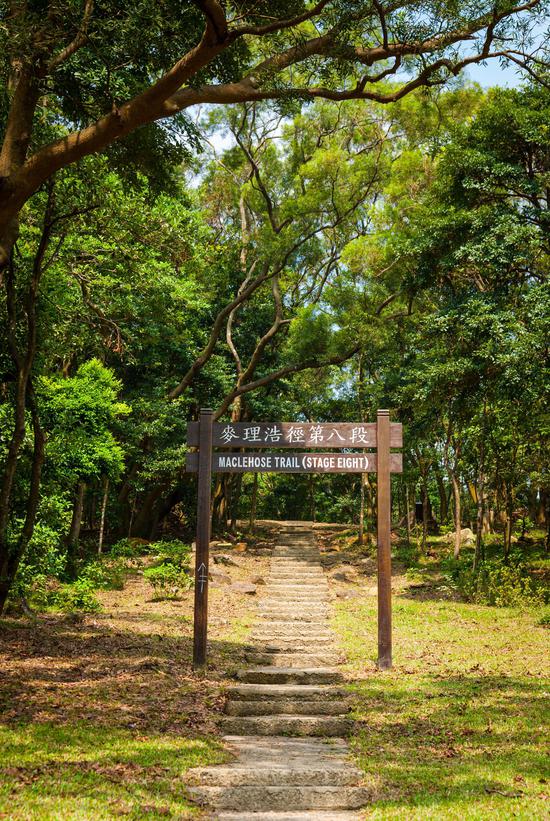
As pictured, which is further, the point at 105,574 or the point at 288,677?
the point at 105,574

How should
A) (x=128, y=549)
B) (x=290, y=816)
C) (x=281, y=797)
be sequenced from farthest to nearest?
1. (x=128, y=549)
2. (x=281, y=797)
3. (x=290, y=816)

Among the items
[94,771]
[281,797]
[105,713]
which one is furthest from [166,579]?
[281,797]

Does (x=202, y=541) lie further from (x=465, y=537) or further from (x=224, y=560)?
(x=465, y=537)

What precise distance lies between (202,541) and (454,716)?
12.1 ft

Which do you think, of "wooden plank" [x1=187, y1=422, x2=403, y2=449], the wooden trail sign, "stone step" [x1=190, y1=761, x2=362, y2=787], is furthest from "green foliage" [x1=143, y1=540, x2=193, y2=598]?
→ "stone step" [x1=190, y1=761, x2=362, y2=787]

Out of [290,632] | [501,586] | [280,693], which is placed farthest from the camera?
[501,586]

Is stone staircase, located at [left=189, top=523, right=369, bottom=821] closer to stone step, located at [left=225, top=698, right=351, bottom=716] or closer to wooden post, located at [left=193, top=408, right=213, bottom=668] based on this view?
stone step, located at [left=225, top=698, right=351, bottom=716]

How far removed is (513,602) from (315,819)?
10.7m

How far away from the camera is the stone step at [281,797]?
5078 mm

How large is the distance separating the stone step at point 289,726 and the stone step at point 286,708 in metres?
0.44

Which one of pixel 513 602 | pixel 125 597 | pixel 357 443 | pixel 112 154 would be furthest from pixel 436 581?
pixel 112 154

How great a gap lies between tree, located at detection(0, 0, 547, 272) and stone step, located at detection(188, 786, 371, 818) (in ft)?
16.4

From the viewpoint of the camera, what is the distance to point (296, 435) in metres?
9.51

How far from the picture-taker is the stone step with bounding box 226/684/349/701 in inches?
320
